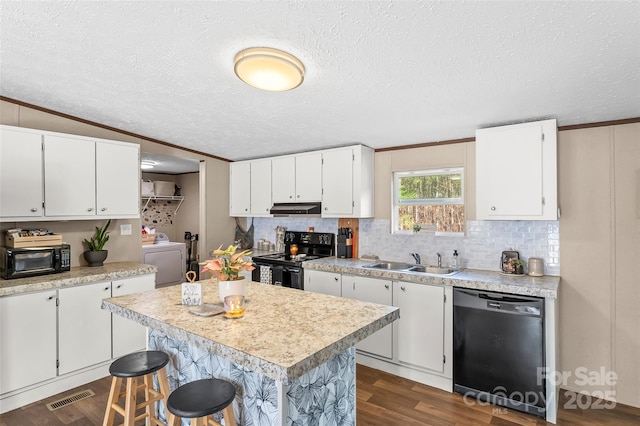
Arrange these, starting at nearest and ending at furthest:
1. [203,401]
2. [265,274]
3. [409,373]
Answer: [203,401], [409,373], [265,274]

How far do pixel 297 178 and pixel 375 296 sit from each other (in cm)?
178

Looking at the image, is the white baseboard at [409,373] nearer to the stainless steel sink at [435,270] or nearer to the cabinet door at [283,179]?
the stainless steel sink at [435,270]

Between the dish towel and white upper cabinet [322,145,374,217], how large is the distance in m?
0.93

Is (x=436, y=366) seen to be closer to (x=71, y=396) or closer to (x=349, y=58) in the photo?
(x=349, y=58)

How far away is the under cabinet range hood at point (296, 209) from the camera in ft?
13.1

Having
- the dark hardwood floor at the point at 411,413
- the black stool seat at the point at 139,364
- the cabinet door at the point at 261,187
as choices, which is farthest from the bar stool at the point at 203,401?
the cabinet door at the point at 261,187

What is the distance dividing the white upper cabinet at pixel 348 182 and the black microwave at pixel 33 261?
2584 millimetres

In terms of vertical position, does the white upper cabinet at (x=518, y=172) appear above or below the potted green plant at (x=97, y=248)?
above

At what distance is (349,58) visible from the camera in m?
1.99

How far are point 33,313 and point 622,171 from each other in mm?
4844

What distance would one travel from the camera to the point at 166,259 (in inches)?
237

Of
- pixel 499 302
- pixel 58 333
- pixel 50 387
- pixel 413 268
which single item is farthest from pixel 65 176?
pixel 499 302

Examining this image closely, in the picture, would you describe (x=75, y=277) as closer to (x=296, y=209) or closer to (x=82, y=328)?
(x=82, y=328)

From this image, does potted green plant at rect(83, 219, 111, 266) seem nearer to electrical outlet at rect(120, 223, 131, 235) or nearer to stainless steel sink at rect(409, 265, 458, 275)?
electrical outlet at rect(120, 223, 131, 235)
